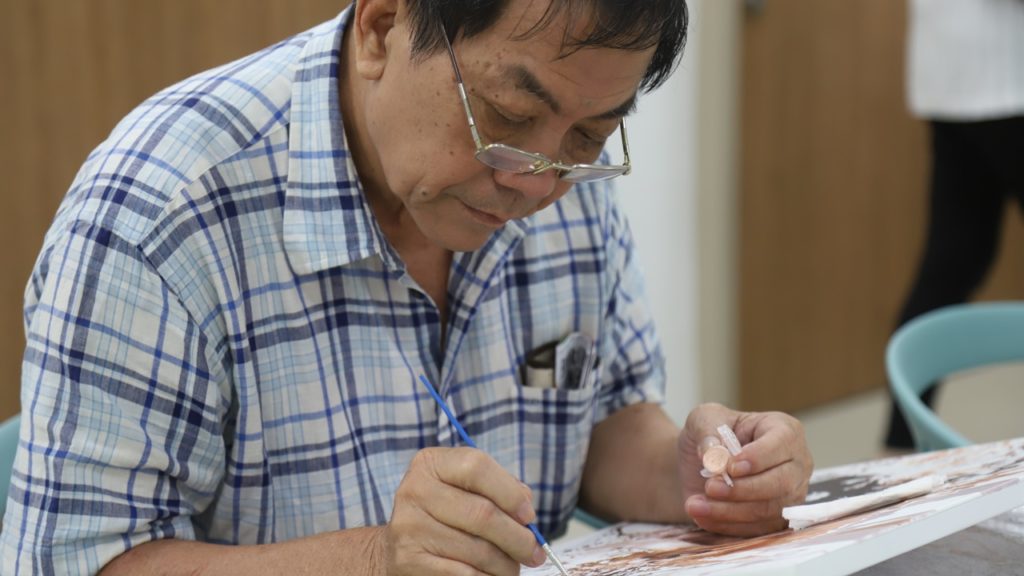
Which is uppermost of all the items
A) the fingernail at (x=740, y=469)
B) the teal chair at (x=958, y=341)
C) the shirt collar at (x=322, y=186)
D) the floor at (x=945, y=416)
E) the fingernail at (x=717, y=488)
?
the shirt collar at (x=322, y=186)

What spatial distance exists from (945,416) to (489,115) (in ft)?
10.7

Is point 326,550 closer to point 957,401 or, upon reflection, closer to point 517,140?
point 517,140

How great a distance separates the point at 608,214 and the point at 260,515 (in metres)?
0.58

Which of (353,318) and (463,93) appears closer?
(463,93)

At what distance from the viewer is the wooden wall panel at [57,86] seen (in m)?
2.22

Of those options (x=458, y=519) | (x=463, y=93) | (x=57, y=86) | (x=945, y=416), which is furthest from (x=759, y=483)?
(x=945, y=416)

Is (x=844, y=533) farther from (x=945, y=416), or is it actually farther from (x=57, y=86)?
(x=945, y=416)

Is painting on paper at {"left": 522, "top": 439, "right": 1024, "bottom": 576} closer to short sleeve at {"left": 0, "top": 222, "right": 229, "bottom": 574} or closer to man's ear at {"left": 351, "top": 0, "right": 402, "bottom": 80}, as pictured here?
short sleeve at {"left": 0, "top": 222, "right": 229, "bottom": 574}

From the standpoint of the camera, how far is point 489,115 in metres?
1.05

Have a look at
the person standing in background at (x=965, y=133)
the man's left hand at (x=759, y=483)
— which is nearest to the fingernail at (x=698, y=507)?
the man's left hand at (x=759, y=483)

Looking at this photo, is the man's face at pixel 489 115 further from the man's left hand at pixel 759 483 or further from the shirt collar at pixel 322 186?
the man's left hand at pixel 759 483

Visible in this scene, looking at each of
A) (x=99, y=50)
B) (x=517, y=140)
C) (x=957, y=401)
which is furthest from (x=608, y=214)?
(x=957, y=401)

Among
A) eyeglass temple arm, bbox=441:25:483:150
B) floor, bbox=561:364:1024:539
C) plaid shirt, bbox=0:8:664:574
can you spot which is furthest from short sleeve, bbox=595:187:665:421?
floor, bbox=561:364:1024:539

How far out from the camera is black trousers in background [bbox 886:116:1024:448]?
9.57 feet
